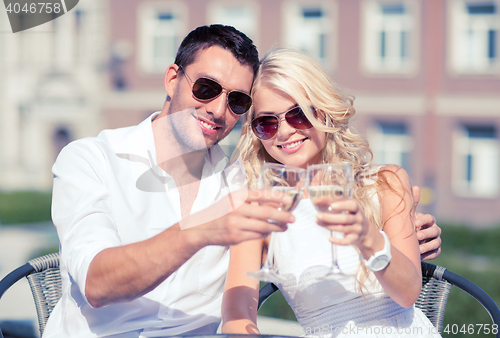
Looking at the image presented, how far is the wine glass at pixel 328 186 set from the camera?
1.22 metres

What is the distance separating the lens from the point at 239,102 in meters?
1.90

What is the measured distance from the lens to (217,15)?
1372cm

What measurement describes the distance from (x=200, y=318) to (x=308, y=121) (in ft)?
2.79

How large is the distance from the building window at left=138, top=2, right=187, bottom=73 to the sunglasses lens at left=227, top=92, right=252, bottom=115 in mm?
12786

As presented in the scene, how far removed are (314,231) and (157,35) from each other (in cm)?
1346

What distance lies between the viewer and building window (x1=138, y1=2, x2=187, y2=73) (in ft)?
46.8

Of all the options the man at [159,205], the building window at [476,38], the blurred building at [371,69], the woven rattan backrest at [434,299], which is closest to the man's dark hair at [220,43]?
the man at [159,205]

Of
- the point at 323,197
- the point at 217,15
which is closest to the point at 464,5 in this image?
the point at 217,15

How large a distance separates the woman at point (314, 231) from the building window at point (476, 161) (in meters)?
11.6

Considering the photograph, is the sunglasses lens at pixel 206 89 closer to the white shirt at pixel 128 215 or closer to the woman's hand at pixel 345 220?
the white shirt at pixel 128 215

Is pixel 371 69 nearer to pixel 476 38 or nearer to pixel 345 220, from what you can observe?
pixel 476 38

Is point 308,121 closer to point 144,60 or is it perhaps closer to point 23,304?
point 23,304

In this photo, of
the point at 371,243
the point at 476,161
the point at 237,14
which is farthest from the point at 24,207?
the point at 371,243

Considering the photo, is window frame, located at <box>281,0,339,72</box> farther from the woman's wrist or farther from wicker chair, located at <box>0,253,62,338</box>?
the woman's wrist
